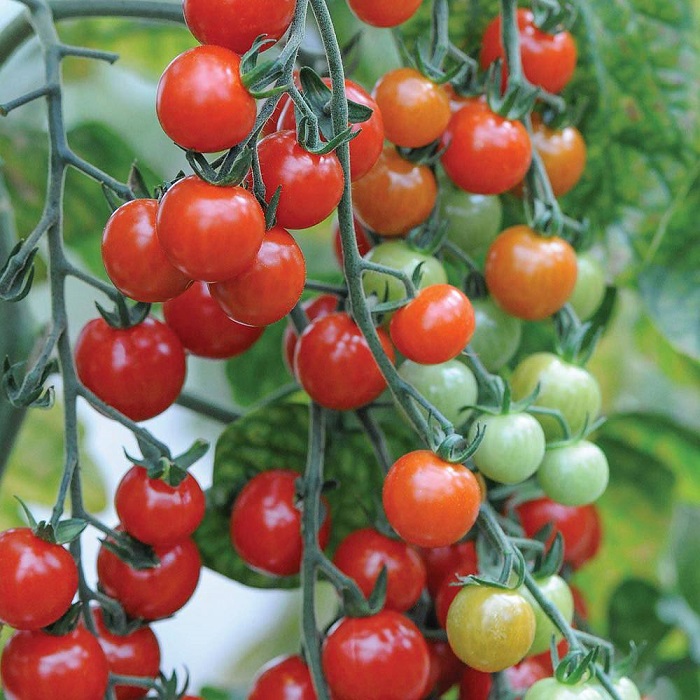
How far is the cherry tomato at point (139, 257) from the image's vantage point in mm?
329

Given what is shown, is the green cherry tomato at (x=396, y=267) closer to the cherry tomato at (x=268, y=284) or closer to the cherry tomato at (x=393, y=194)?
the cherry tomato at (x=393, y=194)

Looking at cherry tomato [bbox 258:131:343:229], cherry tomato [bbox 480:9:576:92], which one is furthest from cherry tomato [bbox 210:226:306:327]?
cherry tomato [bbox 480:9:576:92]

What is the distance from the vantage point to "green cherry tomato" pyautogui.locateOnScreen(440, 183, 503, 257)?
49cm

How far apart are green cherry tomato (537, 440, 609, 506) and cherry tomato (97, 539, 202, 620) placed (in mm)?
165

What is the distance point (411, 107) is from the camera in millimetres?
421

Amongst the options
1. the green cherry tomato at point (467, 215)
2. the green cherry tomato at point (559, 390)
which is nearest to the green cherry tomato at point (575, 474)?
the green cherry tomato at point (559, 390)

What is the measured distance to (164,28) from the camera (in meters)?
0.78

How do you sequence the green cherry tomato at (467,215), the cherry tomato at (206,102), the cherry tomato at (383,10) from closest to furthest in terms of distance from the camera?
the cherry tomato at (206,102), the cherry tomato at (383,10), the green cherry tomato at (467,215)

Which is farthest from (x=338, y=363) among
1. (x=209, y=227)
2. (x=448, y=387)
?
(x=209, y=227)

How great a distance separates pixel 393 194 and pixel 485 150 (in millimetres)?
46

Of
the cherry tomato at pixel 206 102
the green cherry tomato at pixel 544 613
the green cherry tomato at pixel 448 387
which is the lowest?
the green cherry tomato at pixel 544 613

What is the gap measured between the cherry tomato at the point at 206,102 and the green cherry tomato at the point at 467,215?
8.7 inches

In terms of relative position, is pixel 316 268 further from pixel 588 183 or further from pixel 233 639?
pixel 233 639

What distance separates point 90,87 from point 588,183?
0.48 metres
